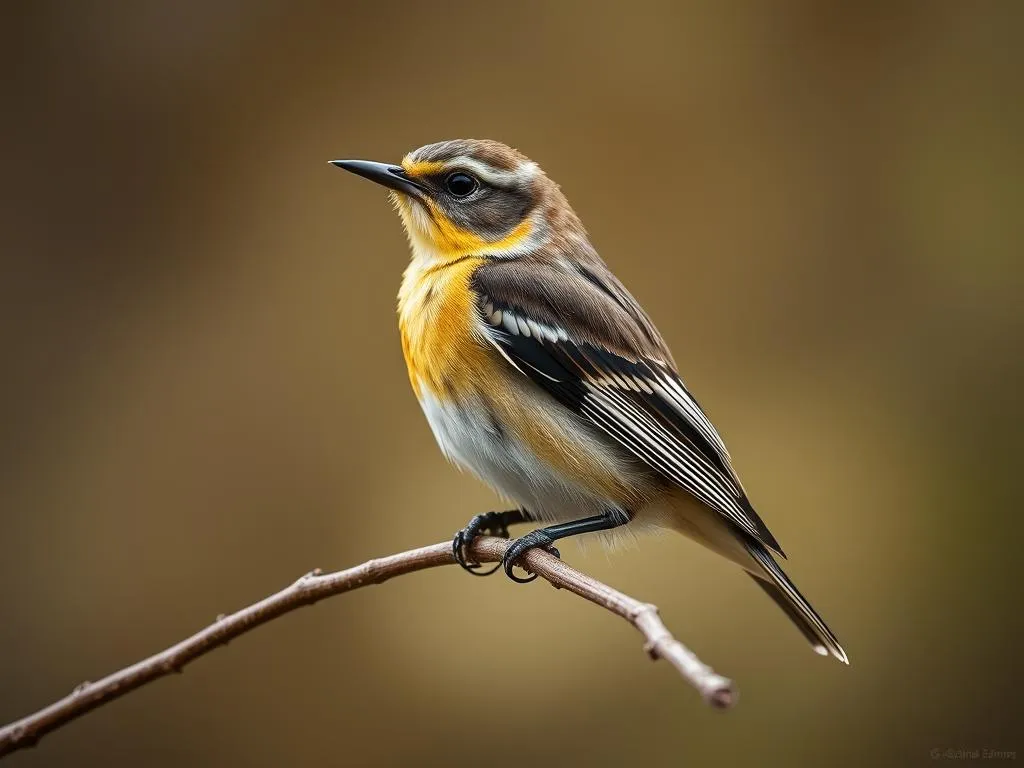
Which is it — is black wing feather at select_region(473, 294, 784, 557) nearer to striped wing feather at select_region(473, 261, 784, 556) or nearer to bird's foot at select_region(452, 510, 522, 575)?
striped wing feather at select_region(473, 261, 784, 556)

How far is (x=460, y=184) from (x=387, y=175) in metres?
0.27

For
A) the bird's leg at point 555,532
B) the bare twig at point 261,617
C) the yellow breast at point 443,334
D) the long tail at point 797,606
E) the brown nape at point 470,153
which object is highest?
the brown nape at point 470,153

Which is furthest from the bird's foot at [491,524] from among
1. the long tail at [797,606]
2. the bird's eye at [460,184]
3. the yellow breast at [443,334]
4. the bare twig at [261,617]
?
the bird's eye at [460,184]

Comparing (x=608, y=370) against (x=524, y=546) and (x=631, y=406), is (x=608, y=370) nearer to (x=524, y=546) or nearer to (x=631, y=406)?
(x=631, y=406)

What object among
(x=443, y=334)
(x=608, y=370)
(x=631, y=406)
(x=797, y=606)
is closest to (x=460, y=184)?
(x=443, y=334)

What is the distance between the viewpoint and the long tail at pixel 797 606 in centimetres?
299

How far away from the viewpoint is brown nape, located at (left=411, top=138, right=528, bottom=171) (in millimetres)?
3438

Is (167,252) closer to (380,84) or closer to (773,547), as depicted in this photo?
(380,84)

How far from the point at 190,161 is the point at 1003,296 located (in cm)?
437

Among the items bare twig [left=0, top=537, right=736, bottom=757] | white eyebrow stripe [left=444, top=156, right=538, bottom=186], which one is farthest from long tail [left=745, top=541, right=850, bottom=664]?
white eyebrow stripe [left=444, top=156, right=538, bottom=186]

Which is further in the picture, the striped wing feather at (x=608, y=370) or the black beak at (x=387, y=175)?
the black beak at (x=387, y=175)

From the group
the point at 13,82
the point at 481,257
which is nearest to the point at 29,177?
the point at 13,82

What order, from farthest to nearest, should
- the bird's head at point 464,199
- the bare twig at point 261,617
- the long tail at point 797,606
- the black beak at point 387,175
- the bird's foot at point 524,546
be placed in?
1. the bird's head at point 464,199
2. the black beak at point 387,175
3. the long tail at point 797,606
4. the bird's foot at point 524,546
5. the bare twig at point 261,617

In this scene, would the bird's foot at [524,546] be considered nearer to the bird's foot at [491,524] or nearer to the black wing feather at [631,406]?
the bird's foot at [491,524]
